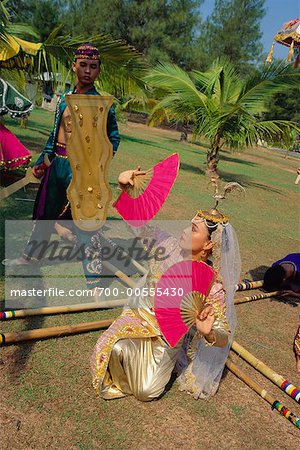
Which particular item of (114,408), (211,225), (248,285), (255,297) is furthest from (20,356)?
(248,285)

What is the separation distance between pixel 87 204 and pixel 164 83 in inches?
360

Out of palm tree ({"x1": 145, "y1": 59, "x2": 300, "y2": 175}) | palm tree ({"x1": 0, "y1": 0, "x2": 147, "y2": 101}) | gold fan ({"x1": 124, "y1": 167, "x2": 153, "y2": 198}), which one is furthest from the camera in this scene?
palm tree ({"x1": 145, "y1": 59, "x2": 300, "y2": 175})

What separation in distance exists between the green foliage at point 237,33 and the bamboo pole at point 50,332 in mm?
36577

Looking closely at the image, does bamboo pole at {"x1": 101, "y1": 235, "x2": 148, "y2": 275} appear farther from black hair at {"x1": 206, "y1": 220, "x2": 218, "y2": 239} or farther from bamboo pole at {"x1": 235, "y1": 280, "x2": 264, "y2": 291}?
black hair at {"x1": 206, "y1": 220, "x2": 218, "y2": 239}

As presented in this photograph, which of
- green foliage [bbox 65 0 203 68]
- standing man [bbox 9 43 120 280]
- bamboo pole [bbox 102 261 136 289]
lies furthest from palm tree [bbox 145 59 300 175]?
green foliage [bbox 65 0 203 68]

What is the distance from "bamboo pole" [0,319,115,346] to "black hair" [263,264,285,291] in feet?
7.81

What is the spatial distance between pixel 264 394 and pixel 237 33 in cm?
3894

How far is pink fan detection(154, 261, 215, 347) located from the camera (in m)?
2.52

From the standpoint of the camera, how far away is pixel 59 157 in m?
3.93

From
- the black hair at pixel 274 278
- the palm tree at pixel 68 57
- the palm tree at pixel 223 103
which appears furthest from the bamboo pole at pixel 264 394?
the palm tree at pixel 223 103

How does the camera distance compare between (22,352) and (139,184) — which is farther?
(139,184)

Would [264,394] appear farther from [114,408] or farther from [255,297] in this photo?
[255,297]

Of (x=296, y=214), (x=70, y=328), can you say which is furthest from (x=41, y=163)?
(x=296, y=214)

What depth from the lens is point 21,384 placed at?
272cm
